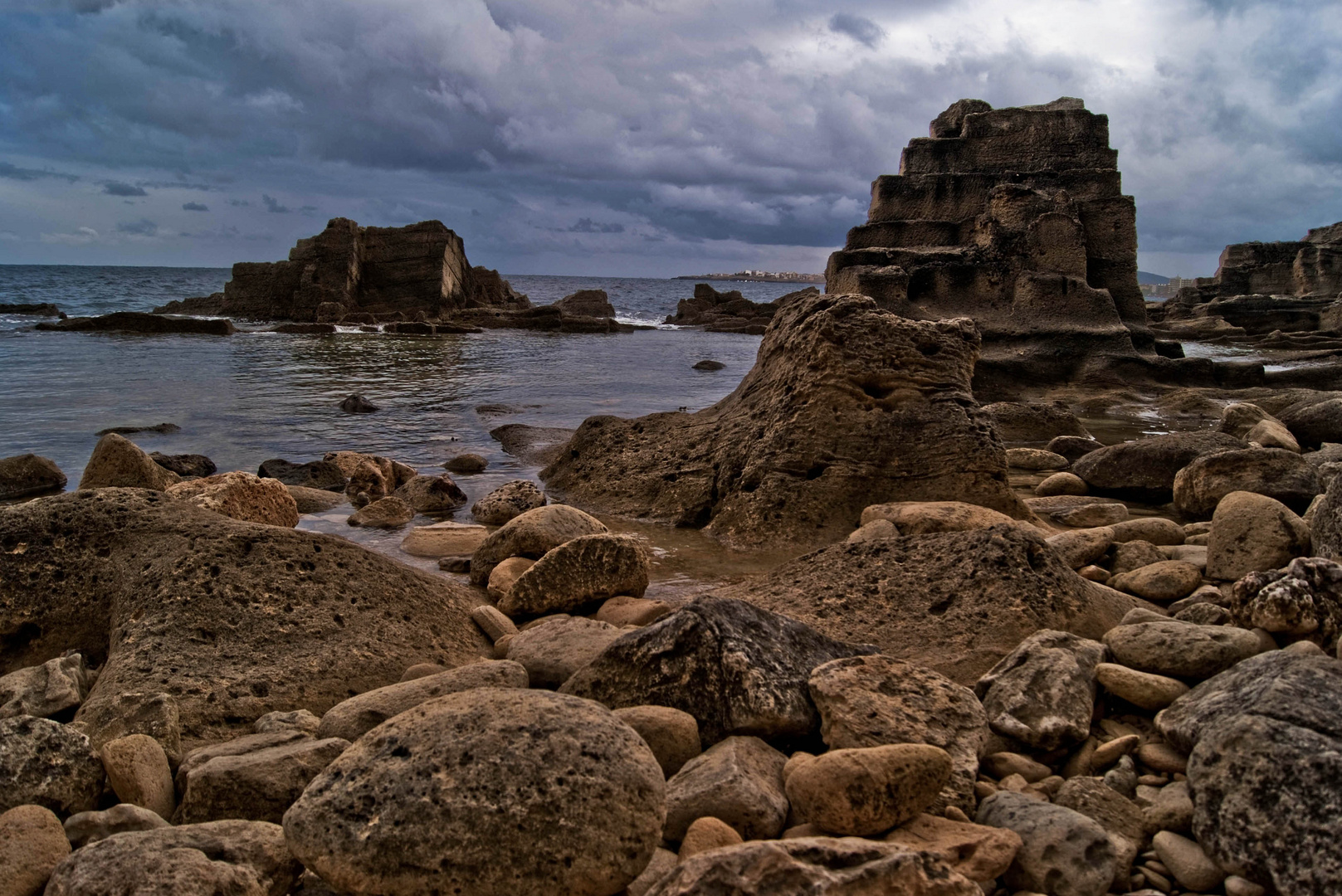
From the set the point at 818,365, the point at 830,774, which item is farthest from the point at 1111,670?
the point at 818,365

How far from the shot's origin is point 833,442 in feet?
20.5

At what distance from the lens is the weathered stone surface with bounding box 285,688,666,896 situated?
6.05 ft

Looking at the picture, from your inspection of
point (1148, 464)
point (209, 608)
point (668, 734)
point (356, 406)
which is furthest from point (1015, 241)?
point (668, 734)

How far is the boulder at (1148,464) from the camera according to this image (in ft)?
23.0

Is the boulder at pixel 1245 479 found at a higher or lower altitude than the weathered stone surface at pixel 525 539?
higher

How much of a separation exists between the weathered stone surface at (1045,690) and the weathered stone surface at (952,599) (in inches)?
11.3

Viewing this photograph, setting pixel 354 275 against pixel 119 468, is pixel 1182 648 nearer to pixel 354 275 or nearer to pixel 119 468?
pixel 119 468

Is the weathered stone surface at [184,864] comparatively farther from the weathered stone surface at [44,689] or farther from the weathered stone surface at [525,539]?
the weathered stone surface at [525,539]

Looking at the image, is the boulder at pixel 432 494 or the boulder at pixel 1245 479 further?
the boulder at pixel 432 494

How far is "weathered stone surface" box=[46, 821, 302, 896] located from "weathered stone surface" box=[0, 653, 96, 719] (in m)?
1.32

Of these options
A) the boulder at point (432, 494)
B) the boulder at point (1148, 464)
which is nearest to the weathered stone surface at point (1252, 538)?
the boulder at point (1148, 464)

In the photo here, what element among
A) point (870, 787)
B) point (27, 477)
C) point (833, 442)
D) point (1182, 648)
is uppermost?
point (833, 442)

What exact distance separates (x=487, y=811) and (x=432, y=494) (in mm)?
6006

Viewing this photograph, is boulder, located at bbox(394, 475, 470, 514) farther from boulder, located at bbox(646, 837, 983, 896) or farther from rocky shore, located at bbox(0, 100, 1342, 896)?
boulder, located at bbox(646, 837, 983, 896)
